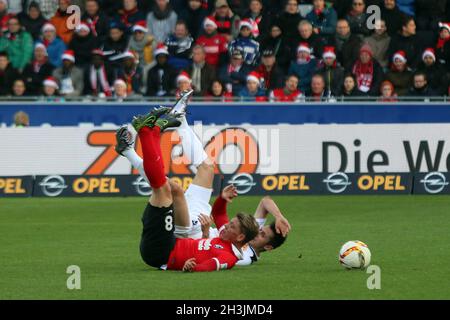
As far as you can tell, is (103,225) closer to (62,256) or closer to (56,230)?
(56,230)

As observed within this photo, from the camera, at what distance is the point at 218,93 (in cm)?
2511

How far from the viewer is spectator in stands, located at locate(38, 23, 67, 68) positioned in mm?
26703

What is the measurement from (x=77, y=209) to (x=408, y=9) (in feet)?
31.1

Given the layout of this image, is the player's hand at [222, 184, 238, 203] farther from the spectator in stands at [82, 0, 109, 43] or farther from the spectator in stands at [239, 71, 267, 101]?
the spectator in stands at [82, 0, 109, 43]

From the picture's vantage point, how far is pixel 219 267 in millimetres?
13383

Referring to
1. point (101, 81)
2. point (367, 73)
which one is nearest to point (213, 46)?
point (101, 81)

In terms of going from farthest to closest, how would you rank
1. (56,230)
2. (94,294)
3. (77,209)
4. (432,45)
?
(432,45) → (77,209) → (56,230) → (94,294)

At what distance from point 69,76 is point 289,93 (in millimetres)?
4840

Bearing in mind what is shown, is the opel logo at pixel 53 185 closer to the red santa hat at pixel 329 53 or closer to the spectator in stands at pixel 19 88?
the spectator in stands at pixel 19 88

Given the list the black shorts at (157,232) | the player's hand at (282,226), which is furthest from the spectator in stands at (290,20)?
the black shorts at (157,232)

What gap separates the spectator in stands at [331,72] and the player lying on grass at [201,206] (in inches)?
397

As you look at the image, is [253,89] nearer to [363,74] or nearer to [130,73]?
[363,74]

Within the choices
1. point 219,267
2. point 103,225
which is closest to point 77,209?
point 103,225

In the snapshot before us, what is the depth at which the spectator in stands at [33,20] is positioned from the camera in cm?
2702
